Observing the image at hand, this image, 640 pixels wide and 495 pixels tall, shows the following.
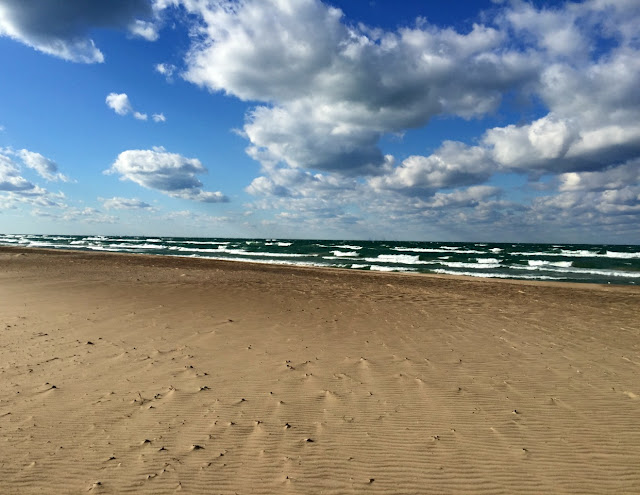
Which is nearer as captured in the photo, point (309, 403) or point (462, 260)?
point (309, 403)

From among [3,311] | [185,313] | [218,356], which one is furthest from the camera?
[185,313]

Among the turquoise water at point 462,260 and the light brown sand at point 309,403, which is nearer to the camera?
the light brown sand at point 309,403

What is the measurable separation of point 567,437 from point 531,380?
1.74 m

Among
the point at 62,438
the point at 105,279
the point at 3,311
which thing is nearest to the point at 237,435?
the point at 62,438

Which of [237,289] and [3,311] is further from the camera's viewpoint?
[237,289]

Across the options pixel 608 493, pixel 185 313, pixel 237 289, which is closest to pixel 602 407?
pixel 608 493

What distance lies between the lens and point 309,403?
4914mm

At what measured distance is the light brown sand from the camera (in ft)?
11.7

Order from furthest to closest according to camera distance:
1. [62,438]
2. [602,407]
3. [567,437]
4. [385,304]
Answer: [385,304], [602,407], [567,437], [62,438]

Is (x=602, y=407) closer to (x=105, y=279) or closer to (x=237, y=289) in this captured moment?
(x=237, y=289)

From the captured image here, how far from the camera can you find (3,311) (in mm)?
9305

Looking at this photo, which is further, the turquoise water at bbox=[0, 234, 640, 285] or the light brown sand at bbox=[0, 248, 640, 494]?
the turquoise water at bbox=[0, 234, 640, 285]

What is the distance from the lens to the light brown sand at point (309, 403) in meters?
3.55

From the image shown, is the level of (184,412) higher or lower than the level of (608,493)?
higher
